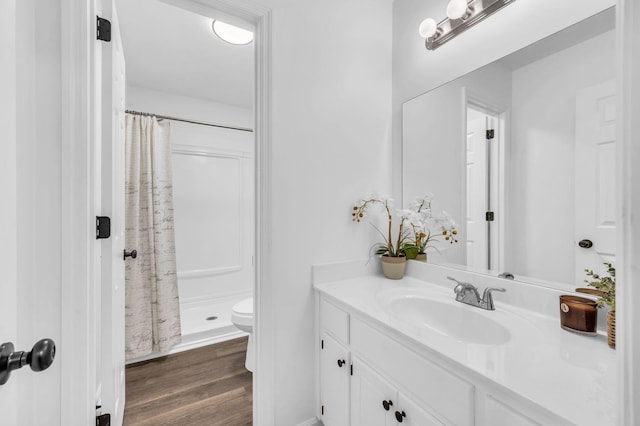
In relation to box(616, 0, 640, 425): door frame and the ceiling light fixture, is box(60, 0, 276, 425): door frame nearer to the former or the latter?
the ceiling light fixture

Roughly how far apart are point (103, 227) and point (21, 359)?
620 millimetres

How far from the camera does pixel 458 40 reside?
138cm

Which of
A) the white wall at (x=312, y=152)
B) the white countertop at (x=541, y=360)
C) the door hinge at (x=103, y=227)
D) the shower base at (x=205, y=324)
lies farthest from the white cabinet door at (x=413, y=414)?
the shower base at (x=205, y=324)

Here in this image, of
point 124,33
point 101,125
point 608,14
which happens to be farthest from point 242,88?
point 608,14

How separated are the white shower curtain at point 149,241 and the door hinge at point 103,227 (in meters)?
1.33

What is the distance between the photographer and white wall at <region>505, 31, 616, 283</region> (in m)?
0.99

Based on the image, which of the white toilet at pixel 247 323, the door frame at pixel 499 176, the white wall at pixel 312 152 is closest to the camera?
the door frame at pixel 499 176

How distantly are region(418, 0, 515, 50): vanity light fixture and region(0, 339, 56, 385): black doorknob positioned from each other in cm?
177

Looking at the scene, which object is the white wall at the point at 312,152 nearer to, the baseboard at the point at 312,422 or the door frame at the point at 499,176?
the baseboard at the point at 312,422

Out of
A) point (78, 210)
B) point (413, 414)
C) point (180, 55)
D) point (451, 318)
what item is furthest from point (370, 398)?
point (180, 55)

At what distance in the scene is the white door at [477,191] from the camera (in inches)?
51.3

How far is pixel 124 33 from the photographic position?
6.15ft

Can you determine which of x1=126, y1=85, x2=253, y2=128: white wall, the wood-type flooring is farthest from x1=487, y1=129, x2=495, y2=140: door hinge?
x1=126, y1=85, x2=253, y2=128: white wall

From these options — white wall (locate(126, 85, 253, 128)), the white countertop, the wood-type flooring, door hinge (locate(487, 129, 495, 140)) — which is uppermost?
white wall (locate(126, 85, 253, 128))
